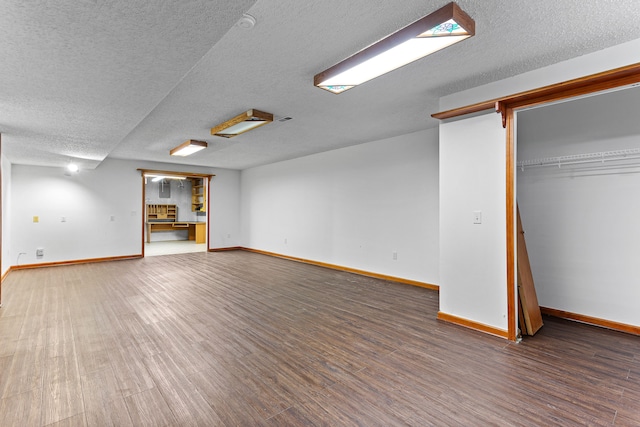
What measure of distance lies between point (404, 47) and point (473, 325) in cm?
266

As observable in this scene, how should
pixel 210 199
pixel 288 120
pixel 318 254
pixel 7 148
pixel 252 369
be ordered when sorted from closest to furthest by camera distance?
pixel 252 369
pixel 288 120
pixel 7 148
pixel 318 254
pixel 210 199

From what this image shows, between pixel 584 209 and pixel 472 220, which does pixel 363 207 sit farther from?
pixel 584 209

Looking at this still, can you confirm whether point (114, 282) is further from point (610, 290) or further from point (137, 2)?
point (610, 290)

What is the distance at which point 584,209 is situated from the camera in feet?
10.3

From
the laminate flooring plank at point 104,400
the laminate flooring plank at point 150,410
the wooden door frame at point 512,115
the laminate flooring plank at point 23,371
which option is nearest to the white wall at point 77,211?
the laminate flooring plank at point 23,371

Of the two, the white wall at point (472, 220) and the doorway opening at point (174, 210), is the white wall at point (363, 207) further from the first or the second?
the doorway opening at point (174, 210)

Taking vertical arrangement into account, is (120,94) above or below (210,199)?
above

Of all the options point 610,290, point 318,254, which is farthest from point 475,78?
point 318,254

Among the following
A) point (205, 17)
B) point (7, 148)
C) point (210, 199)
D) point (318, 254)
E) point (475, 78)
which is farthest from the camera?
point (210, 199)

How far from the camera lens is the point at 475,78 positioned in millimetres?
2723

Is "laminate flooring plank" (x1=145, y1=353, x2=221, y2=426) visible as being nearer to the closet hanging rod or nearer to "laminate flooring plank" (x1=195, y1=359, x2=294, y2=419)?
"laminate flooring plank" (x1=195, y1=359, x2=294, y2=419)

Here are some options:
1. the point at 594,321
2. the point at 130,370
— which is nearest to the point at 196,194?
the point at 130,370

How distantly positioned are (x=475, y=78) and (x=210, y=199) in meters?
7.35

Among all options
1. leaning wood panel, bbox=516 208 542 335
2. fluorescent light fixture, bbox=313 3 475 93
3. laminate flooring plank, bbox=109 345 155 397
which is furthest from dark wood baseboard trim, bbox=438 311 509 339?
laminate flooring plank, bbox=109 345 155 397
